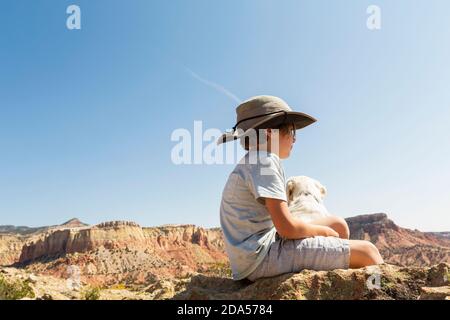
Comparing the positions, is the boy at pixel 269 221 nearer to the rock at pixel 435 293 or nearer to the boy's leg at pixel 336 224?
the boy's leg at pixel 336 224

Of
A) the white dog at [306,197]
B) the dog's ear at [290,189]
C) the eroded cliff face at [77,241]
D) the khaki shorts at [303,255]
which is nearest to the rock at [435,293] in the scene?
the khaki shorts at [303,255]

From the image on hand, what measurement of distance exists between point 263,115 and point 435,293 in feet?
6.96

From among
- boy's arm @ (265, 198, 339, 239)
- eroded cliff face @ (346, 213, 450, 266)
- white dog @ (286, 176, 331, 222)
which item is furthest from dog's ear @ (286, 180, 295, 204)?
eroded cliff face @ (346, 213, 450, 266)

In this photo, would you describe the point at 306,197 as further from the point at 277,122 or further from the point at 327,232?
the point at 277,122

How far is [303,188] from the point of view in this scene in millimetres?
5375

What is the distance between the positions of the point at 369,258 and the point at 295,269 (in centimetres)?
72

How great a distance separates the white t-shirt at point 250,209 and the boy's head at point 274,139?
0.41 feet

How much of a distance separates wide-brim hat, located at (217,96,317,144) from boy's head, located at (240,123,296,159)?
0.14ft

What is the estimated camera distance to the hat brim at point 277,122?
3846 millimetres

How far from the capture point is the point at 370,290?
134 inches

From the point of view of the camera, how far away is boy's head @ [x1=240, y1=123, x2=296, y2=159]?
12.8 feet

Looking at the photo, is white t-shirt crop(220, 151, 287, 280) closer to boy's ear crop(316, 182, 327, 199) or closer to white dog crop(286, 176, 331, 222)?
white dog crop(286, 176, 331, 222)
